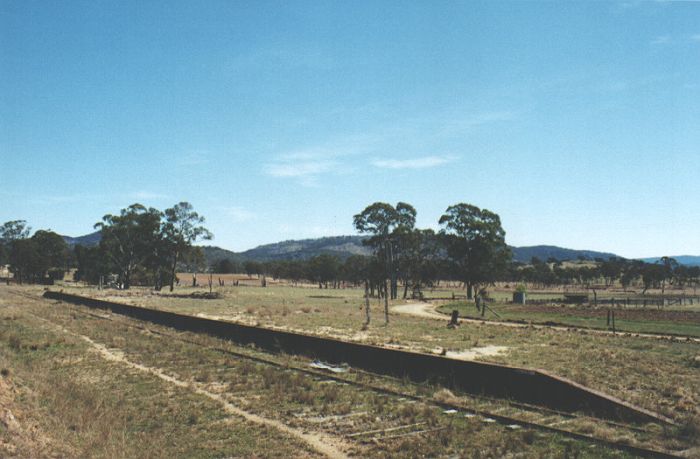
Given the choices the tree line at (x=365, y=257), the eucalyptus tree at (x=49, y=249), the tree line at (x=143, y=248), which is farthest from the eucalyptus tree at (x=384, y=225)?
the eucalyptus tree at (x=49, y=249)

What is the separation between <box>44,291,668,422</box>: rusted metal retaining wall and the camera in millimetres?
12852

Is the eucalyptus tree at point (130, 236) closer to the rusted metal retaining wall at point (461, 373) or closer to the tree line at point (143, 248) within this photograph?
the tree line at point (143, 248)

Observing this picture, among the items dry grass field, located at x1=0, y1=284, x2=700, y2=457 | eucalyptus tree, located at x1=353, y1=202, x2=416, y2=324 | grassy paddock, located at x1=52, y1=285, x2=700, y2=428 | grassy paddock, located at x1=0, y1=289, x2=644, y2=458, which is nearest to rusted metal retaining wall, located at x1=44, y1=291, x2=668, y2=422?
dry grass field, located at x1=0, y1=284, x2=700, y2=457

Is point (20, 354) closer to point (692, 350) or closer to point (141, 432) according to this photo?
point (141, 432)

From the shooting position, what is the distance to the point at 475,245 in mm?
86062

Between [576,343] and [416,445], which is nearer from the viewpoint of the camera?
[416,445]

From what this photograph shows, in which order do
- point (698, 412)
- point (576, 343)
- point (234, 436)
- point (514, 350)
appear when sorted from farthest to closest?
point (576, 343)
point (514, 350)
point (698, 412)
point (234, 436)

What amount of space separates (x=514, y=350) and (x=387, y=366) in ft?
30.8

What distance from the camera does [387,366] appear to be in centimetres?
1850

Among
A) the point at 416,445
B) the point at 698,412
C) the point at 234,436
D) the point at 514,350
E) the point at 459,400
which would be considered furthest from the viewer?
the point at 514,350

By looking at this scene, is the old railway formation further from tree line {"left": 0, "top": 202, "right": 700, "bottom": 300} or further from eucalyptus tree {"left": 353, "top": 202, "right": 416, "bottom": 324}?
eucalyptus tree {"left": 353, "top": 202, "right": 416, "bottom": 324}

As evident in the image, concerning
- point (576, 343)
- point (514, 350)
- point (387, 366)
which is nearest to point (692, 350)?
point (576, 343)

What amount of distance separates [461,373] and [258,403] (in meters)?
5.87

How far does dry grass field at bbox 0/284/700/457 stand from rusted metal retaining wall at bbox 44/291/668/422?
72cm
